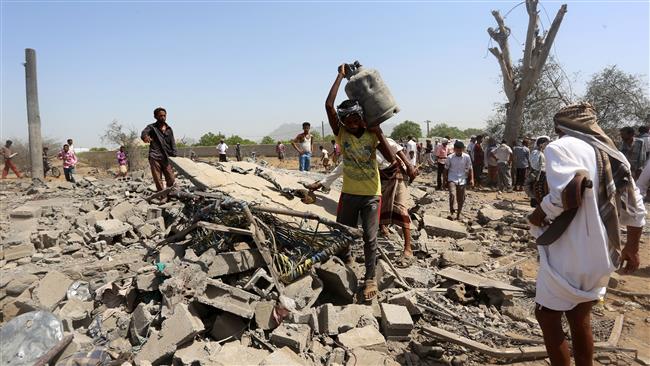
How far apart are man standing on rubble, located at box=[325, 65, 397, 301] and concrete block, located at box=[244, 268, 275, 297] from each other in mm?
906

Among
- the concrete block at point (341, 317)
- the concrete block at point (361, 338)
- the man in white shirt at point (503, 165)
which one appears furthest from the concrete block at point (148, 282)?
the man in white shirt at point (503, 165)

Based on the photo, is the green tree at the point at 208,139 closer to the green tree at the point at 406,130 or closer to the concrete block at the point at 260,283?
the green tree at the point at 406,130

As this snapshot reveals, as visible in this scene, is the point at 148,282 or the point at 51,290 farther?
the point at 51,290

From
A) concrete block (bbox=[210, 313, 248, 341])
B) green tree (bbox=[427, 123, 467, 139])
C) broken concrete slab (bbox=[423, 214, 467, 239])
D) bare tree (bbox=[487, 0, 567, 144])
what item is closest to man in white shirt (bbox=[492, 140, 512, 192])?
bare tree (bbox=[487, 0, 567, 144])

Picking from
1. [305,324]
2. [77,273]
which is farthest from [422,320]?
[77,273]

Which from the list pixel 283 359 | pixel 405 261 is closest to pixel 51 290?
pixel 283 359

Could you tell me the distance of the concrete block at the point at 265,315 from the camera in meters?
3.23

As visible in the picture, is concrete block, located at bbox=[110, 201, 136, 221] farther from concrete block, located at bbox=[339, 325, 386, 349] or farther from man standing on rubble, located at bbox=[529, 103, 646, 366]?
man standing on rubble, located at bbox=[529, 103, 646, 366]

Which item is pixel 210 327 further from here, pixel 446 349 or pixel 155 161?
pixel 155 161

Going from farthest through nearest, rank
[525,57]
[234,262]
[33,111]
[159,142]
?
[525,57] → [33,111] → [159,142] → [234,262]

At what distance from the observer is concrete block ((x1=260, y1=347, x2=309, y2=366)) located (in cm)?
272

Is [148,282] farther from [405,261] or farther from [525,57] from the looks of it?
[525,57]

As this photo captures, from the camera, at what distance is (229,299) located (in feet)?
10.8

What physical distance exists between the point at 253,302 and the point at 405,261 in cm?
216
